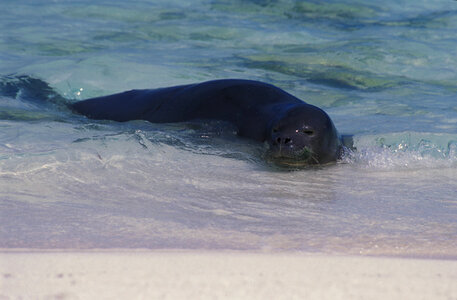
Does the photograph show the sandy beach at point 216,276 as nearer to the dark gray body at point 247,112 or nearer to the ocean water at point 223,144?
the ocean water at point 223,144

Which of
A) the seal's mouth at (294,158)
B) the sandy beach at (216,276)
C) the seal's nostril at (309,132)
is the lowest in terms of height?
the seal's mouth at (294,158)

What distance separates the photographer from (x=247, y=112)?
14.7 ft

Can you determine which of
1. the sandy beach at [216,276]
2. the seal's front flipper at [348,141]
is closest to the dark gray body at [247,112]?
the seal's front flipper at [348,141]

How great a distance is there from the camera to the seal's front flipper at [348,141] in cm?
430

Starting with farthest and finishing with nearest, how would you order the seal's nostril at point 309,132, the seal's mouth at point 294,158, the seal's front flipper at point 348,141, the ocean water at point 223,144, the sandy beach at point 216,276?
the seal's front flipper at point 348,141 → the seal's nostril at point 309,132 → the seal's mouth at point 294,158 → the ocean water at point 223,144 → the sandy beach at point 216,276

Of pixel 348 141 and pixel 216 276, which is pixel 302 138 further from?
pixel 216 276

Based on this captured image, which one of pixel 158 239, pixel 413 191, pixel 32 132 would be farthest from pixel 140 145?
pixel 158 239

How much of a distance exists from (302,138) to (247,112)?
631 mm

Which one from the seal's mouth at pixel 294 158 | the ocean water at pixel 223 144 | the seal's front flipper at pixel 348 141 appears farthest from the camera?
the seal's front flipper at pixel 348 141

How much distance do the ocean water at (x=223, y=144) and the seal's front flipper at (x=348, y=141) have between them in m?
0.07

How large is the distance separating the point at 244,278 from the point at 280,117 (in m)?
2.50

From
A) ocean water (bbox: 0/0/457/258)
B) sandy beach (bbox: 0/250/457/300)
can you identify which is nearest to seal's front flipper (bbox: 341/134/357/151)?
ocean water (bbox: 0/0/457/258)

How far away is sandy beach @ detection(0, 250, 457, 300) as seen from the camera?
1.59m

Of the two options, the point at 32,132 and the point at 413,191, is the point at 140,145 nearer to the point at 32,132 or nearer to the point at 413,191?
the point at 32,132
